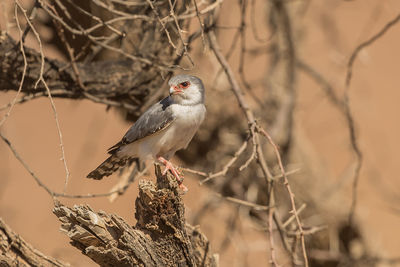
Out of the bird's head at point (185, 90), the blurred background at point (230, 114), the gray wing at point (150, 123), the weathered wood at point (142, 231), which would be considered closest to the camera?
the weathered wood at point (142, 231)

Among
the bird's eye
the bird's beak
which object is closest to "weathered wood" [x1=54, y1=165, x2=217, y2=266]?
the bird's beak

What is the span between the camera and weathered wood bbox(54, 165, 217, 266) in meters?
2.97

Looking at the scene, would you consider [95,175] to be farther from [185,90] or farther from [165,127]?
[185,90]

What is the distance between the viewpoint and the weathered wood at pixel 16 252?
9.78 ft

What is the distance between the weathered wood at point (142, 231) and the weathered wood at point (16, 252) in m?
0.21

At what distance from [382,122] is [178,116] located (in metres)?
9.83

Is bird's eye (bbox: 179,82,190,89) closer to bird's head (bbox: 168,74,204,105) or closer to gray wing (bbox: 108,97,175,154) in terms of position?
bird's head (bbox: 168,74,204,105)

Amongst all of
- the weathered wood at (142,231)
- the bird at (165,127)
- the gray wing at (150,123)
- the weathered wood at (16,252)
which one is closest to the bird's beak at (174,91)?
the bird at (165,127)

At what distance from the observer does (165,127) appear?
384 cm

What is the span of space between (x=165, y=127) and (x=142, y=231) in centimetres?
83

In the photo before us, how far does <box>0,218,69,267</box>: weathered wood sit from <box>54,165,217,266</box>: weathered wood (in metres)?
0.21

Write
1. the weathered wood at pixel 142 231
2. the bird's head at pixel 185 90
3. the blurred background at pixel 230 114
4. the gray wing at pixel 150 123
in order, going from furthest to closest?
the blurred background at pixel 230 114 < the bird's head at pixel 185 90 < the gray wing at pixel 150 123 < the weathered wood at pixel 142 231

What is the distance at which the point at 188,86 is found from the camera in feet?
13.1

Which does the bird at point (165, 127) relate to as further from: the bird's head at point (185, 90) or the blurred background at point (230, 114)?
Answer: the blurred background at point (230, 114)
